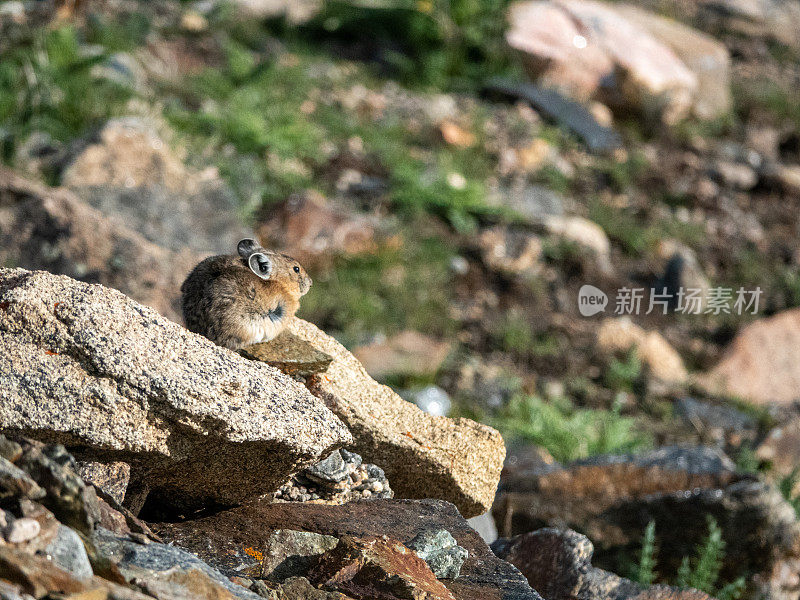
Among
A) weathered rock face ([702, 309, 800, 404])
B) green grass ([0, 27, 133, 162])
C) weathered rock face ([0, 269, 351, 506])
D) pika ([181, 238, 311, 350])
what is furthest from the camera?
weathered rock face ([702, 309, 800, 404])

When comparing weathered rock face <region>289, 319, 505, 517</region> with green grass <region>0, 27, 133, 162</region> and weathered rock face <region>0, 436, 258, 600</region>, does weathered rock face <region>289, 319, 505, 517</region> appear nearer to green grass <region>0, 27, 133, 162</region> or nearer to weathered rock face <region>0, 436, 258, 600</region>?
weathered rock face <region>0, 436, 258, 600</region>

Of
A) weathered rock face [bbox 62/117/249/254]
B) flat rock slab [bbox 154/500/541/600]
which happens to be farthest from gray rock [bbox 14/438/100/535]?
weathered rock face [bbox 62/117/249/254]

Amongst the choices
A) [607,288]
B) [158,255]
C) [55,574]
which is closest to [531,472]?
[158,255]

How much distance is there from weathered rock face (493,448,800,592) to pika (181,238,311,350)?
91.5 inches

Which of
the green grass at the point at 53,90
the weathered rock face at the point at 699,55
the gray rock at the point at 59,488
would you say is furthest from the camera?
the weathered rock face at the point at 699,55

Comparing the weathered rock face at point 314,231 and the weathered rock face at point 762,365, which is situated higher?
the weathered rock face at point 314,231

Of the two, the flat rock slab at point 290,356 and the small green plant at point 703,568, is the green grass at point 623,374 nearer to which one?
the small green plant at point 703,568

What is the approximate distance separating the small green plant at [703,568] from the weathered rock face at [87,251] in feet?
11.7

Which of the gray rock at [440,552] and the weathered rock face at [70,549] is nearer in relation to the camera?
the weathered rock face at [70,549]

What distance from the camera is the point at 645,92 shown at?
14414mm

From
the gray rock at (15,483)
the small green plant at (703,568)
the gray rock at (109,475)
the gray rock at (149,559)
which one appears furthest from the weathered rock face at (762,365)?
the gray rock at (15,483)

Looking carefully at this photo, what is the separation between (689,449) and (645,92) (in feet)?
30.2

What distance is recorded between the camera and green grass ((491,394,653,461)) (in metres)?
8.23

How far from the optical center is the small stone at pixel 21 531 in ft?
8.51
